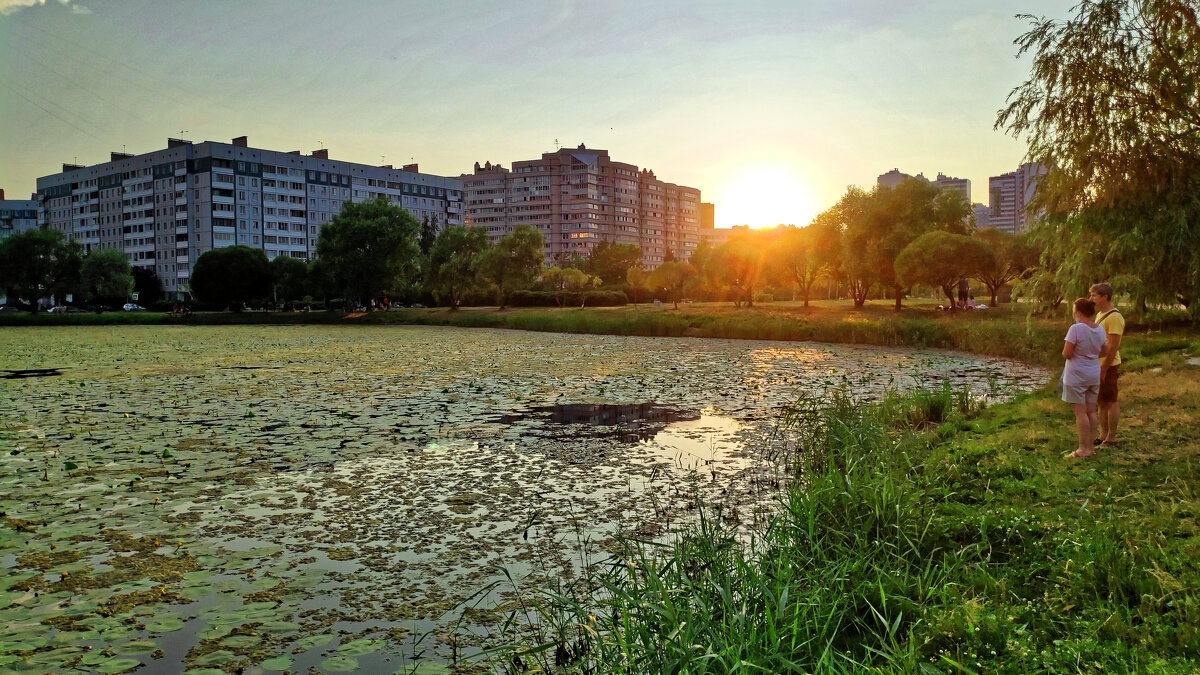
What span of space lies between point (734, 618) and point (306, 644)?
284 cm

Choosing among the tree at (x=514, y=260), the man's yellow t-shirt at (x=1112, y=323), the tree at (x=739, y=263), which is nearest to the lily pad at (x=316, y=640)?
the man's yellow t-shirt at (x=1112, y=323)

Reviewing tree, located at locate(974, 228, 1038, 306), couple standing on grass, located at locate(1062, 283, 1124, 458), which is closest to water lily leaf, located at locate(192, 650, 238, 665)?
couple standing on grass, located at locate(1062, 283, 1124, 458)

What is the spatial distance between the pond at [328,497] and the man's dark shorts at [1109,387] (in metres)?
4.16

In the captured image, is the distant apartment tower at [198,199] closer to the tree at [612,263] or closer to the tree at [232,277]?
the tree at [232,277]

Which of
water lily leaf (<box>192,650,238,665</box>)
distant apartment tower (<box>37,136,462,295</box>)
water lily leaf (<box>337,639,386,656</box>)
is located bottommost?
water lily leaf (<box>337,639,386,656</box>)

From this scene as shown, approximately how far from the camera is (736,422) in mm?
13570

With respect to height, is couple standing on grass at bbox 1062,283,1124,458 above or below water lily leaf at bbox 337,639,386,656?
above

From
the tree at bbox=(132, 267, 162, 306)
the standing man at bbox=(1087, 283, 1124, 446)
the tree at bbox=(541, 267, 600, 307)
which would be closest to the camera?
the standing man at bbox=(1087, 283, 1124, 446)

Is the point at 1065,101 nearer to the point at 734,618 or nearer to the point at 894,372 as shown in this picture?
the point at 894,372

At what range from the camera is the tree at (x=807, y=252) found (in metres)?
61.6

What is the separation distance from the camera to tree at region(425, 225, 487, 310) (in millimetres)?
72250

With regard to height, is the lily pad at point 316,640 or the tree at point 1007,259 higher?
the tree at point 1007,259

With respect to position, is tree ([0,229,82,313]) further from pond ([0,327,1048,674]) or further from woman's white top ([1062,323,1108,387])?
woman's white top ([1062,323,1108,387])

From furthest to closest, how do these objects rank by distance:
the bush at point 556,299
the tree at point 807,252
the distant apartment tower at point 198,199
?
1. the distant apartment tower at point 198,199
2. the bush at point 556,299
3. the tree at point 807,252
